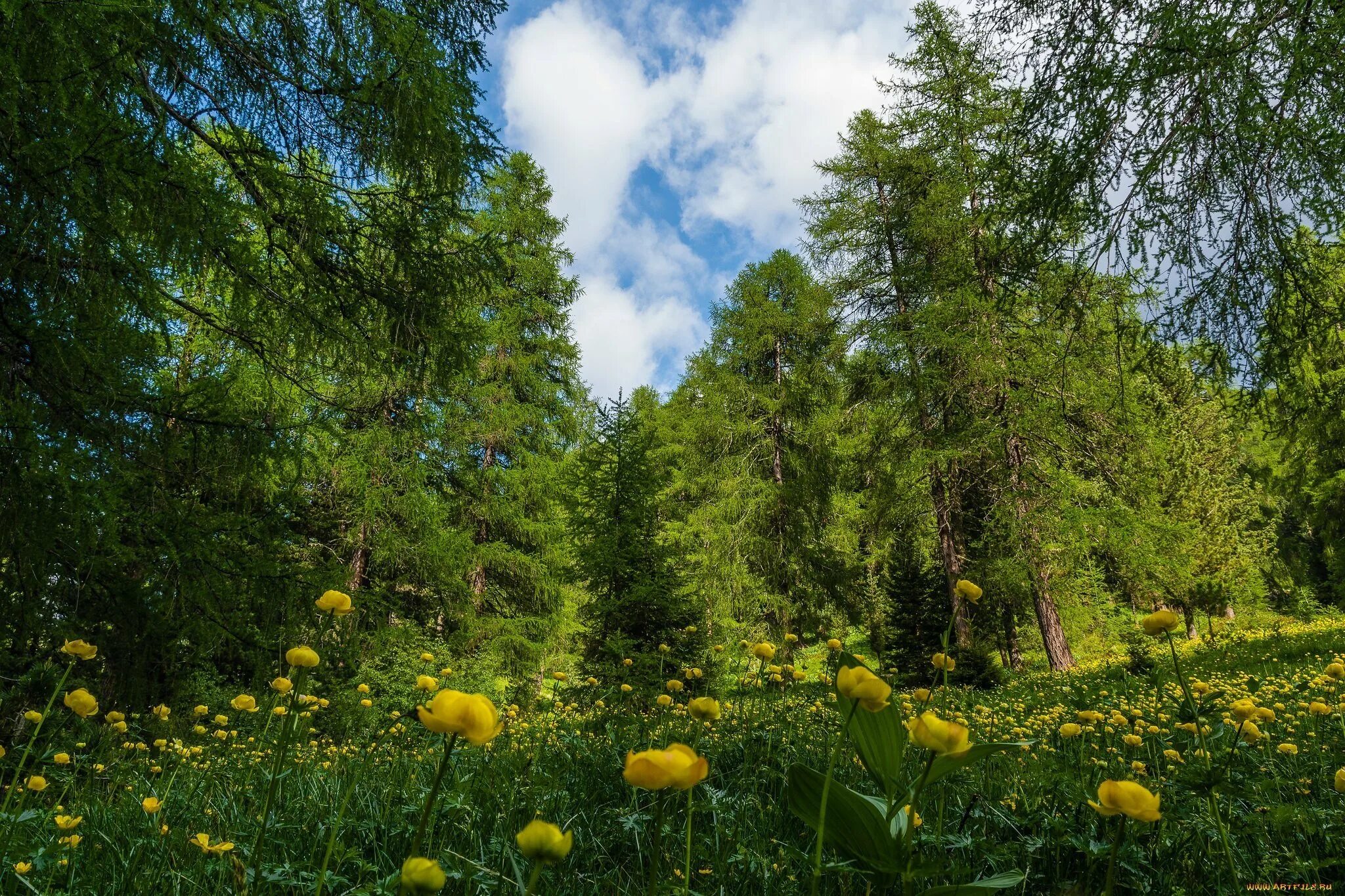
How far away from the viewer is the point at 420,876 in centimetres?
67

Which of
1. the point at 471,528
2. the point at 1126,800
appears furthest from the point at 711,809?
the point at 471,528

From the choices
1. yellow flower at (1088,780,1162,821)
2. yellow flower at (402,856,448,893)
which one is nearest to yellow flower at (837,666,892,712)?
yellow flower at (1088,780,1162,821)

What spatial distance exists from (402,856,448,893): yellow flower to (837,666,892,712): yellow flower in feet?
1.99

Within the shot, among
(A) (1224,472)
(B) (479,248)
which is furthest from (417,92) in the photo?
(A) (1224,472)

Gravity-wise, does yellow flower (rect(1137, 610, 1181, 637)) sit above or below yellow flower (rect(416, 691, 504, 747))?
above

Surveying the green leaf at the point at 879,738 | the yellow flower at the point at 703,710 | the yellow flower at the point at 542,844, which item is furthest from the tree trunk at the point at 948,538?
the yellow flower at the point at 542,844

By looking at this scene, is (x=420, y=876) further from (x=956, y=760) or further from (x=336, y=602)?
(x=956, y=760)

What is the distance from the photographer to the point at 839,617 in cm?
1441

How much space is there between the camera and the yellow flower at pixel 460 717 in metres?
0.81

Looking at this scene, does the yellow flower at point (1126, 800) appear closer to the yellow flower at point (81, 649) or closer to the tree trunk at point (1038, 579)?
the yellow flower at point (81, 649)

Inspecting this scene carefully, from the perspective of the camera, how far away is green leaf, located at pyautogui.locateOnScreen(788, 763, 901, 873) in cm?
131

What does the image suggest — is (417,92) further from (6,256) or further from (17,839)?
(17,839)

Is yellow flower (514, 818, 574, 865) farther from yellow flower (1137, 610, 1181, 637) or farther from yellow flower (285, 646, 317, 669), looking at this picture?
yellow flower (1137, 610, 1181, 637)

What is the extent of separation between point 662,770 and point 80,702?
5.21 feet
